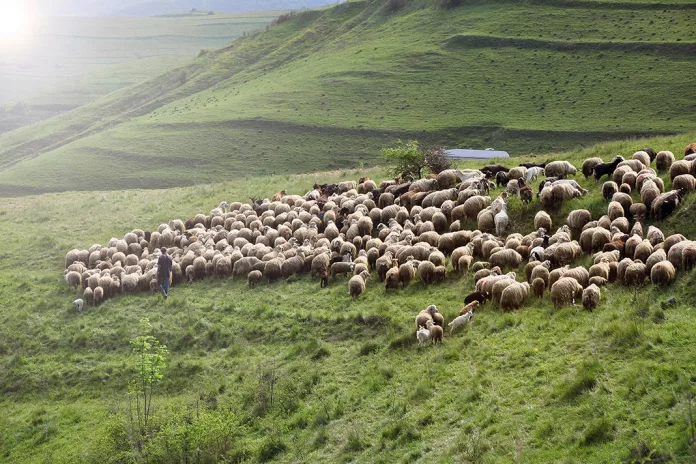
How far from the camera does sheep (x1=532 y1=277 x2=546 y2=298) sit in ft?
56.7

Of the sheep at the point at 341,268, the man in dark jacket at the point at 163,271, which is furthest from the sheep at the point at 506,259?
the man in dark jacket at the point at 163,271

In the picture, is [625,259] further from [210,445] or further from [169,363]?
[169,363]

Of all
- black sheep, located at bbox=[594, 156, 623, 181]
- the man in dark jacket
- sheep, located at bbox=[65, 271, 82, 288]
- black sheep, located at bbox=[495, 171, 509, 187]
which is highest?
black sheep, located at bbox=[594, 156, 623, 181]

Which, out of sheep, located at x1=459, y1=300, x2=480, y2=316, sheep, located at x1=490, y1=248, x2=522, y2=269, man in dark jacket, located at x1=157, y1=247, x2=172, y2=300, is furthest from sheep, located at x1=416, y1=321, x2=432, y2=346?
man in dark jacket, located at x1=157, y1=247, x2=172, y2=300

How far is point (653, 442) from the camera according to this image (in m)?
10.6

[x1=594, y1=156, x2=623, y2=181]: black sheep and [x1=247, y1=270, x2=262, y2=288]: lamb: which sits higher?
[x1=594, y1=156, x2=623, y2=181]: black sheep

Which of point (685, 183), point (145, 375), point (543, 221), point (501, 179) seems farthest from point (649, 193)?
point (145, 375)

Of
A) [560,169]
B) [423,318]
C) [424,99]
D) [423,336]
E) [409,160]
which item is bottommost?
[424,99]

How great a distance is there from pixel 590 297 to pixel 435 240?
7.53 metres

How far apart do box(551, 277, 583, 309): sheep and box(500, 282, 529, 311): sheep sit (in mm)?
890

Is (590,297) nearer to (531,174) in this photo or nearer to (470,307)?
(470,307)

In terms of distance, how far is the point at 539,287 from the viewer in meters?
17.3

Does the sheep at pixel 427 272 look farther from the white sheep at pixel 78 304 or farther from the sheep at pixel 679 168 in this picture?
the white sheep at pixel 78 304

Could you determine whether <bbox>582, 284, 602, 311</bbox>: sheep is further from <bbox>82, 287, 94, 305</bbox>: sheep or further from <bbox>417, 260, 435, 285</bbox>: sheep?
<bbox>82, 287, 94, 305</bbox>: sheep
